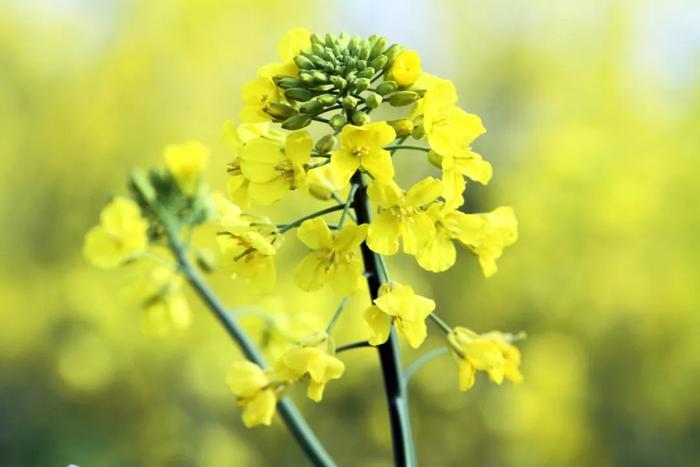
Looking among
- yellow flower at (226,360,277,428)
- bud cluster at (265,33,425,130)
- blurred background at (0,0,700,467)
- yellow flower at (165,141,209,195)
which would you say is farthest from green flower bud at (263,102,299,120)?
blurred background at (0,0,700,467)

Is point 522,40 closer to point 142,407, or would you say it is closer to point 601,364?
point 601,364

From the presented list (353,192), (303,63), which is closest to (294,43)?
(303,63)

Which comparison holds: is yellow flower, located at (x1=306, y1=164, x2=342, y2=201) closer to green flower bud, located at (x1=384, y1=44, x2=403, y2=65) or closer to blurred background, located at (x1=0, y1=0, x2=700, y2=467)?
green flower bud, located at (x1=384, y1=44, x2=403, y2=65)

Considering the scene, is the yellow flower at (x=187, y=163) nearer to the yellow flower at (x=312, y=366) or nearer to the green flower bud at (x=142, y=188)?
the green flower bud at (x=142, y=188)

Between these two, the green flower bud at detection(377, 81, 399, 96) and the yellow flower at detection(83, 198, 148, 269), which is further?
the yellow flower at detection(83, 198, 148, 269)

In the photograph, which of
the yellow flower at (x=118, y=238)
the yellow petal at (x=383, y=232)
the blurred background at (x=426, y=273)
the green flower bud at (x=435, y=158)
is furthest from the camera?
the blurred background at (x=426, y=273)

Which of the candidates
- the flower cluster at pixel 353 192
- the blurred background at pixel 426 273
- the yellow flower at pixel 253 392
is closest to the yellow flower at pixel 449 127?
the flower cluster at pixel 353 192
